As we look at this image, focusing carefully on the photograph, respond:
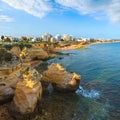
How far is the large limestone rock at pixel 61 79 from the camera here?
99.7 ft

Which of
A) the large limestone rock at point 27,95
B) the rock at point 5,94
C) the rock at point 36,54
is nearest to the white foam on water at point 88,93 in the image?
the large limestone rock at point 27,95

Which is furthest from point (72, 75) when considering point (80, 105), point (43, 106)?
point (43, 106)

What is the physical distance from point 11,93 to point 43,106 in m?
4.14

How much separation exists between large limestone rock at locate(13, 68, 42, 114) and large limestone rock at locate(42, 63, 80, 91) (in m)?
7.77

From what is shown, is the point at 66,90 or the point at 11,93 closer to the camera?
the point at 11,93

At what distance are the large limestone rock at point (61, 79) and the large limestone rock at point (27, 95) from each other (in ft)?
25.5

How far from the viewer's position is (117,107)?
25.0m

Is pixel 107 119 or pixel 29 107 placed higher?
pixel 29 107

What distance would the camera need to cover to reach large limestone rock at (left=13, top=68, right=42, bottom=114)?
70.1ft

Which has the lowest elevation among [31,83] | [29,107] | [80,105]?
[80,105]

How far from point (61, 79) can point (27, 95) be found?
1011 centimetres

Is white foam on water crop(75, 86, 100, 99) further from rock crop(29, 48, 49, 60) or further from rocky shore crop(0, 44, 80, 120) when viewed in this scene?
rock crop(29, 48, 49, 60)

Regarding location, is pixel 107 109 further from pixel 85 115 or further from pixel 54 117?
pixel 54 117

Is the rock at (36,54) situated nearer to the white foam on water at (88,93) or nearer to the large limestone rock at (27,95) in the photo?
the white foam on water at (88,93)
